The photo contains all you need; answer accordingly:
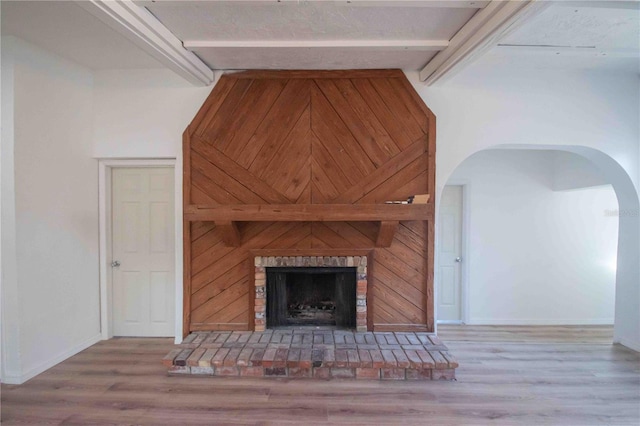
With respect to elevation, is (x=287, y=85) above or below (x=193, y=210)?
above

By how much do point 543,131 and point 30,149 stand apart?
4739 millimetres

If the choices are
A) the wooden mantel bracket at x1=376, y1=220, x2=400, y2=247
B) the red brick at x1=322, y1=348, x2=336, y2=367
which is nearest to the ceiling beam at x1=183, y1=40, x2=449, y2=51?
the wooden mantel bracket at x1=376, y1=220, x2=400, y2=247

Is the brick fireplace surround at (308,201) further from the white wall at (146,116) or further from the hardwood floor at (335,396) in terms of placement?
the hardwood floor at (335,396)

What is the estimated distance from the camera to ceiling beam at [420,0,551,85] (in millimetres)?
1830

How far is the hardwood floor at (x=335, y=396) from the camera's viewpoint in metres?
2.09

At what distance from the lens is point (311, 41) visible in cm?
242

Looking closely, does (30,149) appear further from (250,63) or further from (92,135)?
(250,63)

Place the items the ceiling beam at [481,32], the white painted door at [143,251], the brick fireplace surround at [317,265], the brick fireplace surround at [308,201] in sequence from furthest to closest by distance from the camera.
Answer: the white painted door at [143,251]
the brick fireplace surround at [317,265]
the brick fireplace surround at [308,201]
the ceiling beam at [481,32]

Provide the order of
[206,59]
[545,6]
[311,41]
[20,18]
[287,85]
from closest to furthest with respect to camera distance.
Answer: [545,6] < [20,18] < [311,41] < [206,59] < [287,85]

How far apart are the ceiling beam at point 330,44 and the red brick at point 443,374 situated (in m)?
2.67

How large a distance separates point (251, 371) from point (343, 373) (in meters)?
0.78

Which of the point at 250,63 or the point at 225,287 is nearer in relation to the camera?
the point at 250,63

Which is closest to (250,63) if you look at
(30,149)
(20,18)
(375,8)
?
(375,8)

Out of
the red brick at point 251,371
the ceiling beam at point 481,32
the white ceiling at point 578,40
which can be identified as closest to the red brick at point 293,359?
the red brick at point 251,371
